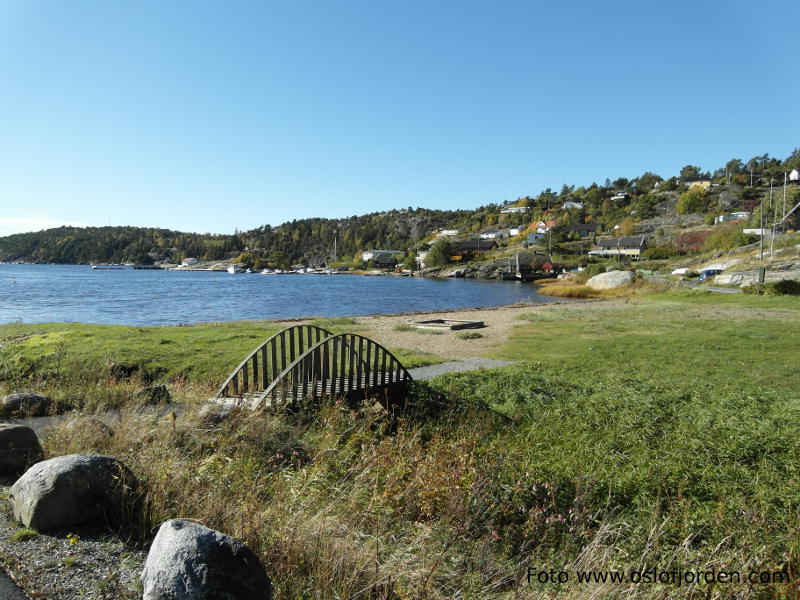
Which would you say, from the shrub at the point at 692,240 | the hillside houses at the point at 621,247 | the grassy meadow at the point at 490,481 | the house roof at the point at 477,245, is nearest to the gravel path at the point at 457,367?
the grassy meadow at the point at 490,481

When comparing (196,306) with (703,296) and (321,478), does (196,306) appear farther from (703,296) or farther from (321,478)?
(321,478)

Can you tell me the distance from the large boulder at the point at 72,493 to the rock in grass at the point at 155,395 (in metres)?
4.58

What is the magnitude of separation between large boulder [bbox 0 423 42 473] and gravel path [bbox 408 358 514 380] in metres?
8.54

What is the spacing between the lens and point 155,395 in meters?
9.52

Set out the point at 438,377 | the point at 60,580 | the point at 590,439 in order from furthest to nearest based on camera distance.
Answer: the point at 438,377 → the point at 590,439 → the point at 60,580

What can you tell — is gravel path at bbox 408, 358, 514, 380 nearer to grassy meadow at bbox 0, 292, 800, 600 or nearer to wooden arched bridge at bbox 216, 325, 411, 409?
grassy meadow at bbox 0, 292, 800, 600

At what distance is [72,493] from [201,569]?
1843 millimetres

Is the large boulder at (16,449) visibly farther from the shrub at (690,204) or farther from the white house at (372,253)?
the white house at (372,253)

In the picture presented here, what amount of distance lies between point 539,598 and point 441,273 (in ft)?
411

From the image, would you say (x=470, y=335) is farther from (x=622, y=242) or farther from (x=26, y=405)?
(x=622, y=242)

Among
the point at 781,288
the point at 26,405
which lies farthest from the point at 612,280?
the point at 26,405

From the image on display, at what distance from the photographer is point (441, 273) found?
128m

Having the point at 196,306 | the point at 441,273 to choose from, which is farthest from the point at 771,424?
the point at 441,273

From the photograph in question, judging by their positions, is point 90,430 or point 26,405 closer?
point 90,430
